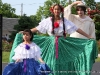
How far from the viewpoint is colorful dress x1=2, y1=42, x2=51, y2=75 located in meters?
6.76

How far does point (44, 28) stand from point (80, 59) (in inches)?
33.6

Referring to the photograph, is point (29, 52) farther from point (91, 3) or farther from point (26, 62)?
point (91, 3)

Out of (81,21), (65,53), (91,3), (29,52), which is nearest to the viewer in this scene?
(29,52)

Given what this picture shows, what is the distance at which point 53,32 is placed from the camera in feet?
23.2

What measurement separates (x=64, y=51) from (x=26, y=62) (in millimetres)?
830

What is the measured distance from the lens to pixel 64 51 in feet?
24.0

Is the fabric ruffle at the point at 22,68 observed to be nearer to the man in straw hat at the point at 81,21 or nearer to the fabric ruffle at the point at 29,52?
the fabric ruffle at the point at 29,52

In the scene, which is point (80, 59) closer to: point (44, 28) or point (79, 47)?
point (79, 47)

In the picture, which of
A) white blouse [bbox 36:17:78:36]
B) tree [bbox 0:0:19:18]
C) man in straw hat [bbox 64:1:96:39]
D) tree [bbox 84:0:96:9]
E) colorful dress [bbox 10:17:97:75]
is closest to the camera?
white blouse [bbox 36:17:78:36]

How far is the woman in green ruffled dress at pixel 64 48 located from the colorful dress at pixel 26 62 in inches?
14.7

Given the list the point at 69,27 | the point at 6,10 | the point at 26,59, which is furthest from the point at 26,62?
the point at 6,10

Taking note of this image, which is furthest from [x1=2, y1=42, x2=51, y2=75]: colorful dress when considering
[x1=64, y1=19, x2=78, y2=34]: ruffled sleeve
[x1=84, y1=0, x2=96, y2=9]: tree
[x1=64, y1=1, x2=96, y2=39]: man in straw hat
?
[x1=84, y1=0, x2=96, y2=9]: tree

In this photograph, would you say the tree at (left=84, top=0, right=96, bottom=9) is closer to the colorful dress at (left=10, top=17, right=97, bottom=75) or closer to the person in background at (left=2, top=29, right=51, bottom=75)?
the colorful dress at (left=10, top=17, right=97, bottom=75)

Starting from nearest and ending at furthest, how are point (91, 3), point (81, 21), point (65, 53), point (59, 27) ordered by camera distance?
1. point (59, 27)
2. point (65, 53)
3. point (81, 21)
4. point (91, 3)
